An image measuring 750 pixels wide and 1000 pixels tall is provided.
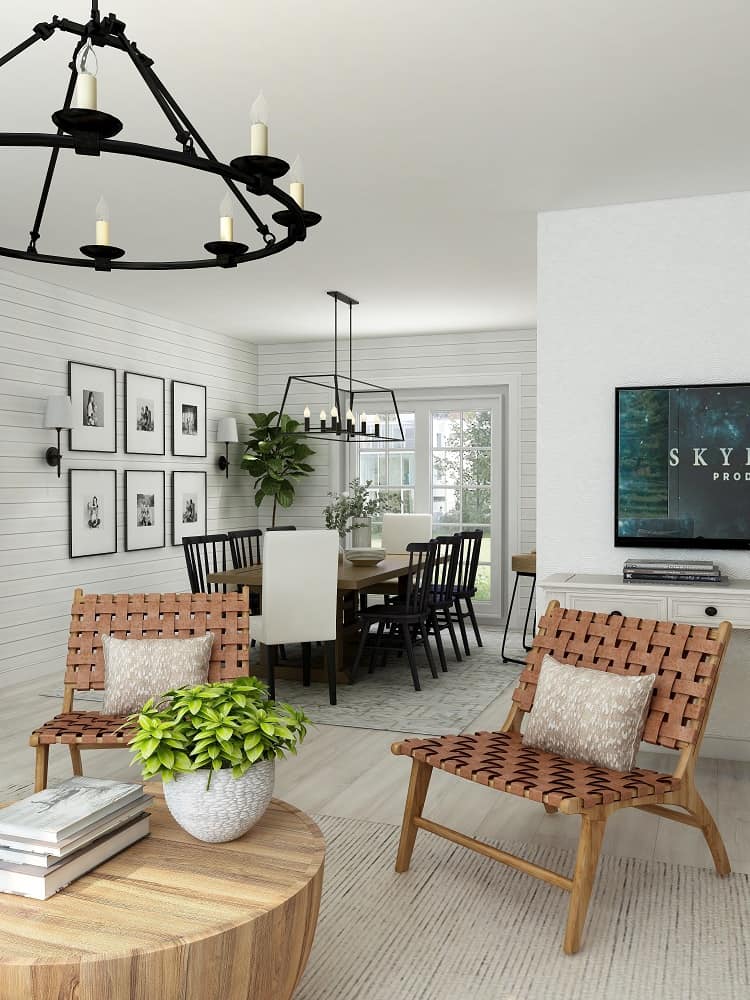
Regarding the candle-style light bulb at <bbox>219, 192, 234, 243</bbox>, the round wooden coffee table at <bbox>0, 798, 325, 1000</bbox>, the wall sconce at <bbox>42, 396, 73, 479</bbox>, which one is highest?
the candle-style light bulb at <bbox>219, 192, 234, 243</bbox>

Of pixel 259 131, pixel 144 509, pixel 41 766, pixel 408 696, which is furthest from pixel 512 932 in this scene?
pixel 144 509

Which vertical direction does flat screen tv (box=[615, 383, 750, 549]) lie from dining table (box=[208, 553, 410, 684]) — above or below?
above

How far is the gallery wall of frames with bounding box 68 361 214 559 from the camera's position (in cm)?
612

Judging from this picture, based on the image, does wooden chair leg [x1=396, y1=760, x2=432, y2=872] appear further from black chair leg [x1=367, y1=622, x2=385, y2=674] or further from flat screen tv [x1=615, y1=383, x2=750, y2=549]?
black chair leg [x1=367, y1=622, x2=385, y2=674]

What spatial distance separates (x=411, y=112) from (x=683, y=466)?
207cm

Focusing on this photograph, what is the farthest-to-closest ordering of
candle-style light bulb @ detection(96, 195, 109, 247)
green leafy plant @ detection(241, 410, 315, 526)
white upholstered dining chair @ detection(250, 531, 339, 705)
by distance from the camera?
green leafy plant @ detection(241, 410, 315, 526), white upholstered dining chair @ detection(250, 531, 339, 705), candle-style light bulb @ detection(96, 195, 109, 247)

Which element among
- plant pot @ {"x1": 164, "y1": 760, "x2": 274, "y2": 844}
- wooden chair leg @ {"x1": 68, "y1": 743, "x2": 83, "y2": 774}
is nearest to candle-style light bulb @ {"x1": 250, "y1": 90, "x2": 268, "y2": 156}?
plant pot @ {"x1": 164, "y1": 760, "x2": 274, "y2": 844}

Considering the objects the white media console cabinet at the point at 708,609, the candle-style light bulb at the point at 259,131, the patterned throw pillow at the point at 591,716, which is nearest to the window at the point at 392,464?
the white media console cabinet at the point at 708,609

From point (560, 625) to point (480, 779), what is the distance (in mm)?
873

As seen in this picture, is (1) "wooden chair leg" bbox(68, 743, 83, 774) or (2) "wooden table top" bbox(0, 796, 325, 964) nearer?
(2) "wooden table top" bbox(0, 796, 325, 964)

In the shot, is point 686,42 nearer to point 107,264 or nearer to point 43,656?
point 107,264

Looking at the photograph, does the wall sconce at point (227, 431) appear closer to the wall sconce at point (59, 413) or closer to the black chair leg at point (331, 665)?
the wall sconce at point (59, 413)

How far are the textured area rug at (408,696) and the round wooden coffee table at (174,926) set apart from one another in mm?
2563

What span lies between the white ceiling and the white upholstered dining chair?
5.54ft
